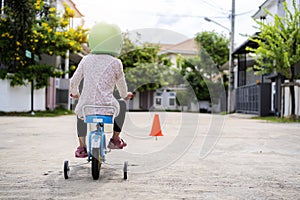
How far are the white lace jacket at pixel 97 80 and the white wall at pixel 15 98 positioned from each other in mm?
15601

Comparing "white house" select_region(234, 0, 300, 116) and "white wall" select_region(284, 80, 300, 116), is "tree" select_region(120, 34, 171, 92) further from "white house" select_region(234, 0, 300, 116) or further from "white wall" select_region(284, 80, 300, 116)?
"white wall" select_region(284, 80, 300, 116)

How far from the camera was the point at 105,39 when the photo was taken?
4430 mm

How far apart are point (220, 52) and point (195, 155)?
42548 millimetres

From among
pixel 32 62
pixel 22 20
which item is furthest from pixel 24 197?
pixel 32 62

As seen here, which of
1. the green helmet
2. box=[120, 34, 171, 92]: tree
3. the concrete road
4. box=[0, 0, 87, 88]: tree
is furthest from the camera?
box=[120, 34, 171, 92]: tree

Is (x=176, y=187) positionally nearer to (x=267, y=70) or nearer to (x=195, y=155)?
(x=195, y=155)

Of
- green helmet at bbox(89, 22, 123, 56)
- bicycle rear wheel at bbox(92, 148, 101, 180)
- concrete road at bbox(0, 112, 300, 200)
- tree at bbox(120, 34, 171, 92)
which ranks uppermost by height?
tree at bbox(120, 34, 171, 92)

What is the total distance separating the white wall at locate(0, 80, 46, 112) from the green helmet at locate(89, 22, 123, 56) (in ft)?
51.1

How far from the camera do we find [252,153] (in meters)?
6.71

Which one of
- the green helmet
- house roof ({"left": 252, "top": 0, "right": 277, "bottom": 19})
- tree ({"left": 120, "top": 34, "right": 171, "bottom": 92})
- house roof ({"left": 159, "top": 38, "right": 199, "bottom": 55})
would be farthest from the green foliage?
the green helmet

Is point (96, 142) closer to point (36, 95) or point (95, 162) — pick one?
point (95, 162)

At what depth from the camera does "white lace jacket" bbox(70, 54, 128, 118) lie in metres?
4.20

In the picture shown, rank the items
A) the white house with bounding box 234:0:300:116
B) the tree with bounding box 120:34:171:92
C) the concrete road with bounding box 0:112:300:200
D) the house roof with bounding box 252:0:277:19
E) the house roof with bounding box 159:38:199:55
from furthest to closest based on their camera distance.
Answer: the house roof with bounding box 252:0:277:19, the tree with bounding box 120:34:171:92, the white house with bounding box 234:0:300:116, the house roof with bounding box 159:38:199:55, the concrete road with bounding box 0:112:300:200

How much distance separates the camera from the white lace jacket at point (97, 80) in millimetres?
4199
